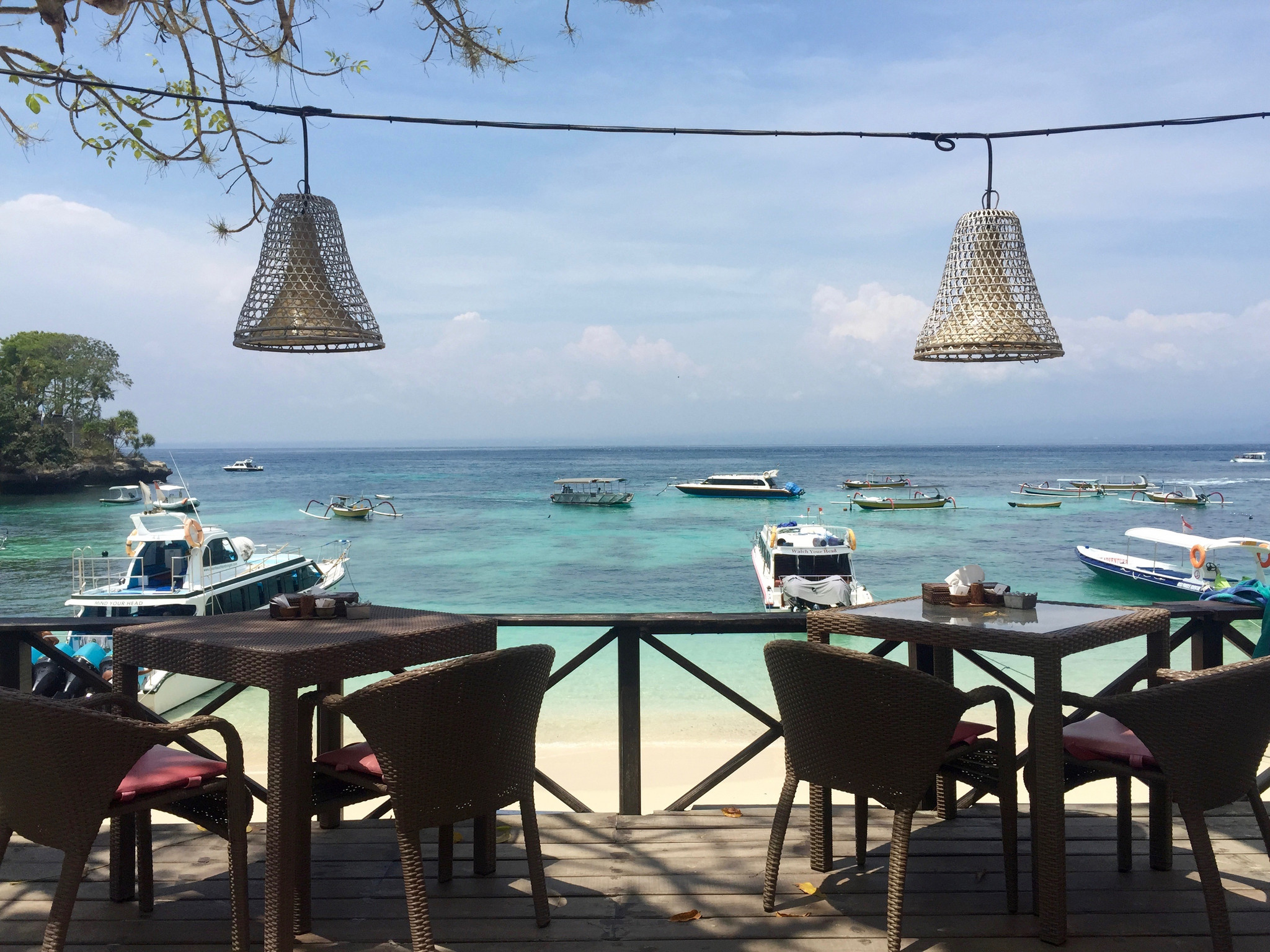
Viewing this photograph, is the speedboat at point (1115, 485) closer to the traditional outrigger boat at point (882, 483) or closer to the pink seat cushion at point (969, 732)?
the traditional outrigger boat at point (882, 483)

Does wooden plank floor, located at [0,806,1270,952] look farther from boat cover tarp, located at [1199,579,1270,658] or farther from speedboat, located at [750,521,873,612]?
speedboat, located at [750,521,873,612]

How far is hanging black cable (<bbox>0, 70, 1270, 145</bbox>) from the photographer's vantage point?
2.72 meters

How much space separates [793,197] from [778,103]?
7.08m

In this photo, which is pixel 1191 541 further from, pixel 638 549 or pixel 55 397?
pixel 55 397

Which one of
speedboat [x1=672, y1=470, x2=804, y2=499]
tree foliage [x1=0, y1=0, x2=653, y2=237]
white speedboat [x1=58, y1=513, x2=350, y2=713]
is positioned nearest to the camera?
tree foliage [x1=0, y1=0, x2=653, y2=237]

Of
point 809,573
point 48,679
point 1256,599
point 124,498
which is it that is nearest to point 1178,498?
point 809,573

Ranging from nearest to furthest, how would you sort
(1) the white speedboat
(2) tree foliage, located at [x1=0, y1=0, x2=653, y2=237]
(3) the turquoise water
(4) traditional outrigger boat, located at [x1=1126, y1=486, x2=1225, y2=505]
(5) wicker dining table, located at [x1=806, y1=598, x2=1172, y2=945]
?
(5) wicker dining table, located at [x1=806, y1=598, x2=1172, y2=945], (2) tree foliage, located at [x1=0, y1=0, x2=653, y2=237], (1) the white speedboat, (3) the turquoise water, (4) traditional outrigger boat, located at [x1=1126, y1=486, x2=1225, y2=505]

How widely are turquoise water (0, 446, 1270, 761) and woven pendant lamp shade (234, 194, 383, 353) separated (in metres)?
2.14

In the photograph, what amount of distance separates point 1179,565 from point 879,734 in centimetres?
2836

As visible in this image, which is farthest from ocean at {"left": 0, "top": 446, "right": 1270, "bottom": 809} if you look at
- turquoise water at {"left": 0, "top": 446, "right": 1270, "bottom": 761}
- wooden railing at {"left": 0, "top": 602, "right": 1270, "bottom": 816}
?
wooden railing at {"left": 0, "top": 602, "right": 1270, "bottom": 816}

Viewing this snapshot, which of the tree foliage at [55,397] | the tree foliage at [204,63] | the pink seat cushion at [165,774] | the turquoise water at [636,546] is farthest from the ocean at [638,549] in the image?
the tree foliage at [204,63]

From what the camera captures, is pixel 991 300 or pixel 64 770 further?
pixel 991 300

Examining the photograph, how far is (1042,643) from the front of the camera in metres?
2.12

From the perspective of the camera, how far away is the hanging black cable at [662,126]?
2.72 metres
